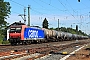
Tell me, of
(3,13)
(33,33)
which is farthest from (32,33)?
(3,13)

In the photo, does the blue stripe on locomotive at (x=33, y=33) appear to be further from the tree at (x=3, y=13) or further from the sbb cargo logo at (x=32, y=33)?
the tree at (x=3, y=13)

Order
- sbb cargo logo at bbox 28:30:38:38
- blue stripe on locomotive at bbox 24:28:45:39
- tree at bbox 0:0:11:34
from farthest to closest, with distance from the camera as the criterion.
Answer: tree at bbox 0:0:11:34 < sbb cargo logo at bbox 28:30:38:38 < blue stripe on locomotive at bbox 24:28:45:39

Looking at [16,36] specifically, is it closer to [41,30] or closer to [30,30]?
[30,30]

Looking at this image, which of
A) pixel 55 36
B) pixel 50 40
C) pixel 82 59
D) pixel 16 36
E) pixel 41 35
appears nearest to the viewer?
pixel 82 59

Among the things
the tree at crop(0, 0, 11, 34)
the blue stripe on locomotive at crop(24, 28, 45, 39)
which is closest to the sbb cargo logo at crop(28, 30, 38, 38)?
the blue stripe on locomotive at crop(24, 28, 45, 39)

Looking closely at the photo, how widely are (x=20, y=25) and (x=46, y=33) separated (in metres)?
17.0

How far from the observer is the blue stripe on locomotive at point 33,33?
1541 inches

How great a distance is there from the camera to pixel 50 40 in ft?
197

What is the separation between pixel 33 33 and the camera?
141ft

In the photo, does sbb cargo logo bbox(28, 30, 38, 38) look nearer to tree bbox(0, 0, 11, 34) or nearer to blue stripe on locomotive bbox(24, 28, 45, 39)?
blue stripe on locomotive bbox(24, 28, 45, 39)

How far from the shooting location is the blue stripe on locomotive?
1541 inches

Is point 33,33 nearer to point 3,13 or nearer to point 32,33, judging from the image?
point 32,33

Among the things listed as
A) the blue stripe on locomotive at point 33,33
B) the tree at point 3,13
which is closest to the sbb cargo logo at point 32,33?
the blue stripe on locomotive at point 33,33

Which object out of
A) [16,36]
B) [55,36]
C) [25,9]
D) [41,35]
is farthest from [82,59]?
[55,36]
